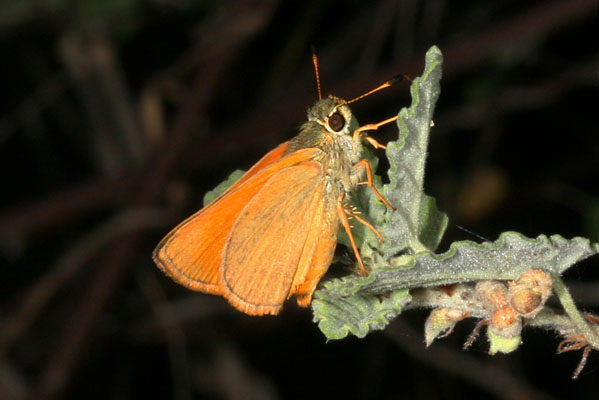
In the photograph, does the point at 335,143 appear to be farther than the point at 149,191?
No

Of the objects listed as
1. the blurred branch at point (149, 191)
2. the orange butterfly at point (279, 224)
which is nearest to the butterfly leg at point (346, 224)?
the orange butterfly at point (279, 224)

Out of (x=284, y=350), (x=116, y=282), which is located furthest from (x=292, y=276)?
(x=284, y=350)

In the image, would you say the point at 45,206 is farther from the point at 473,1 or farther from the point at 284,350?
the point at 473,1

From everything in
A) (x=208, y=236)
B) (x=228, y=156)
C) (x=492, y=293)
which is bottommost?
(x=228, y=156)

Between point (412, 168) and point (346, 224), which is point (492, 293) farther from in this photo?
point (346, 224)

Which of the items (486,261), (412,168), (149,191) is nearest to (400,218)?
(412,168)

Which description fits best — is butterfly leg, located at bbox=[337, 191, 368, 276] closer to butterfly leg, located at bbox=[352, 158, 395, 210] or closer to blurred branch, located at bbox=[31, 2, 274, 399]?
butterfly leg, located at bbox=[352, 158, 395, 210]

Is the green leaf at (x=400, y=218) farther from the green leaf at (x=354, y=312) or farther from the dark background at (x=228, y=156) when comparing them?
the dark background at (x=228, y=156)

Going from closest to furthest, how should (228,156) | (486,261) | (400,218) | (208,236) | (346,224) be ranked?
(486,261), (400,218), (346,224), (208,236), (228,156)

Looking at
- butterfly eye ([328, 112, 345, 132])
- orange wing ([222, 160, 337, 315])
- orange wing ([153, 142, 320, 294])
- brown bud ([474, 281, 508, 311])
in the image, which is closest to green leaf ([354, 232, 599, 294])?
brown bud ([474, 281, 508, 311])
